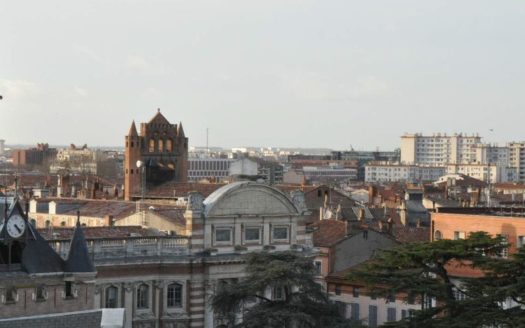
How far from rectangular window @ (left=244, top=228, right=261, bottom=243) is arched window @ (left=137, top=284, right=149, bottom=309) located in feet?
21.6

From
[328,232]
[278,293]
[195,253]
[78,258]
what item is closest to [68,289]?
[78,258]

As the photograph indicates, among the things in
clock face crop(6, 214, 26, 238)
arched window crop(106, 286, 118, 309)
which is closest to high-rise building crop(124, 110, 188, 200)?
arched window crop(106, 286, 118, 309)

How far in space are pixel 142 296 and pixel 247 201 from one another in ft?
25.3

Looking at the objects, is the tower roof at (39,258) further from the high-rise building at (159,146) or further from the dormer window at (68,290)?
the high-rise building at (159,146)

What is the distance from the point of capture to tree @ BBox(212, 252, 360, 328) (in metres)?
57.8

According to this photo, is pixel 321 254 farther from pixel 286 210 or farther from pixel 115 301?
pixel 115 301

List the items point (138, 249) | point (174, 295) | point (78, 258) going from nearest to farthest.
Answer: point (78, 258)
point (138, 249)
point (174, 295)

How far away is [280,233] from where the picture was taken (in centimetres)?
7306

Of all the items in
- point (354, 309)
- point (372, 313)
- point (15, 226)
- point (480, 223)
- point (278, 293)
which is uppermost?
point (15, 226)

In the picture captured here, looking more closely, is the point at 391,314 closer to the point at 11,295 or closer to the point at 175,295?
the point at 175,295

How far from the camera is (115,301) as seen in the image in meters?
65.6

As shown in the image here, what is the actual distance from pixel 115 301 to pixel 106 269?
5.35 ft

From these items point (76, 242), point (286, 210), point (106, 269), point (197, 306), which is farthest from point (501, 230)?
point (76, 242)

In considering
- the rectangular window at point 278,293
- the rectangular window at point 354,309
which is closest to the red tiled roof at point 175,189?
the rectangular window at point 354,309
